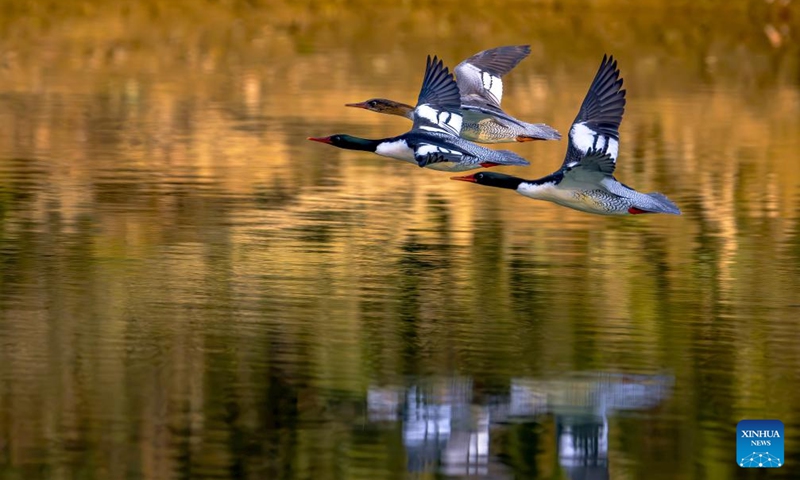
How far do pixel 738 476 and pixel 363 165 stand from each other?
1937 centimetres

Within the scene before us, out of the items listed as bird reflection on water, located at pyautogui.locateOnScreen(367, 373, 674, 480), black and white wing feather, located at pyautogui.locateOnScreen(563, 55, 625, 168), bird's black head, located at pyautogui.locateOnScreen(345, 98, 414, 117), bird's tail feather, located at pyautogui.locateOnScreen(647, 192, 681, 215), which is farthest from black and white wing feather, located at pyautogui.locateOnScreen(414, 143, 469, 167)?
bird's black head, located at pyautogui.locateOnScreen(345, 98, 414, 117)

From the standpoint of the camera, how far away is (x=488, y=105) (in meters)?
25.3

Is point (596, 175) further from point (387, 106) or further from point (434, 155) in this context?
point (387, 106)

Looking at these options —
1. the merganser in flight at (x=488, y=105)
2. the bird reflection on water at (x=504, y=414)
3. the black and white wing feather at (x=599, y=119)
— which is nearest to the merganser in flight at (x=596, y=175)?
the black and white wing feather at (x=599, y=119)

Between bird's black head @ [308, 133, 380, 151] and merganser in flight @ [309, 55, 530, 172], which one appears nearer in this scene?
merganser in flight @ [309, 55, 530, 172]

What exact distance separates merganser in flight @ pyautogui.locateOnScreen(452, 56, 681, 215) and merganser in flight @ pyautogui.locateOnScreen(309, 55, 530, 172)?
2.30 feet

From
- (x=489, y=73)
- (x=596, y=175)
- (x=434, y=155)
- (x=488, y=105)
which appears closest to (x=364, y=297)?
(x=434, y=155)

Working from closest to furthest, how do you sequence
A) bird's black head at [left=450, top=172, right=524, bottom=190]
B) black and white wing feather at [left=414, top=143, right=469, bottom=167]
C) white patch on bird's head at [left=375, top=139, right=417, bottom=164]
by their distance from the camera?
bird's black head at [left=450, top=172, right=524, bottom=190] → black and white wing feather at [left=414, top=143, right=469, bottom=167] → white patch on bird's head at [left=375, top=139, right=417, bottom=164]

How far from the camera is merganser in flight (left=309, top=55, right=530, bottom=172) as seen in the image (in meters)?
22.5

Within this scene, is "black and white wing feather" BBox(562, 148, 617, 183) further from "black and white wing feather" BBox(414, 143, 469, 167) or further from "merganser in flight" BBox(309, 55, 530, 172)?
"black and white wing feather" BBox(414, 143, 469, 167)

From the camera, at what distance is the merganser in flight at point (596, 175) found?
70.0 ft

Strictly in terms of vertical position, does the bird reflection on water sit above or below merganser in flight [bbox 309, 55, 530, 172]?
below

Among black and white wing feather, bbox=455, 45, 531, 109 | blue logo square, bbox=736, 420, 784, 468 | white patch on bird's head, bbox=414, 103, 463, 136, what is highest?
black and white wing feather, bbox=455, 45, 531, 109

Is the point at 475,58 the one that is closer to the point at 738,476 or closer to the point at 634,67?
the point at 738,476
